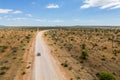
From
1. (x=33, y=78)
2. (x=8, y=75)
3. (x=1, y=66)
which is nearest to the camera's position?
(x=33, y=78)

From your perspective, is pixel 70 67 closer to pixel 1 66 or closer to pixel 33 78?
pixel 33 78

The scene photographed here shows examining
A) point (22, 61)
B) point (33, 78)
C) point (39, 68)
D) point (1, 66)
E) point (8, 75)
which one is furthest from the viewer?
point (22, 61)

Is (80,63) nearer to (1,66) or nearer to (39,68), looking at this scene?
(39,68)

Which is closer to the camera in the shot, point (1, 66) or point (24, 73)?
point (24, 73)

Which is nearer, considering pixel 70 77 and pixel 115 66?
pixel 70 77

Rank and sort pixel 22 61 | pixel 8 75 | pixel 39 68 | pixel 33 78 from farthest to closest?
pixel 22 61 → pixel 39 68 → pixel 8 75 → pixel 33 78

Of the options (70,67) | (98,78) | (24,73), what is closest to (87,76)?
(98,78)

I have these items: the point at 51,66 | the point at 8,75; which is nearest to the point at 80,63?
the point at 51,66

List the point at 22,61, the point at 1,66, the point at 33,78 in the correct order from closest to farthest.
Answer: the point at 33,78, the point at 1,66, the point at 22,61

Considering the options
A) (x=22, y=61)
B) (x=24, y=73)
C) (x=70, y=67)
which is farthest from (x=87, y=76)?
(x=22, y=61)
